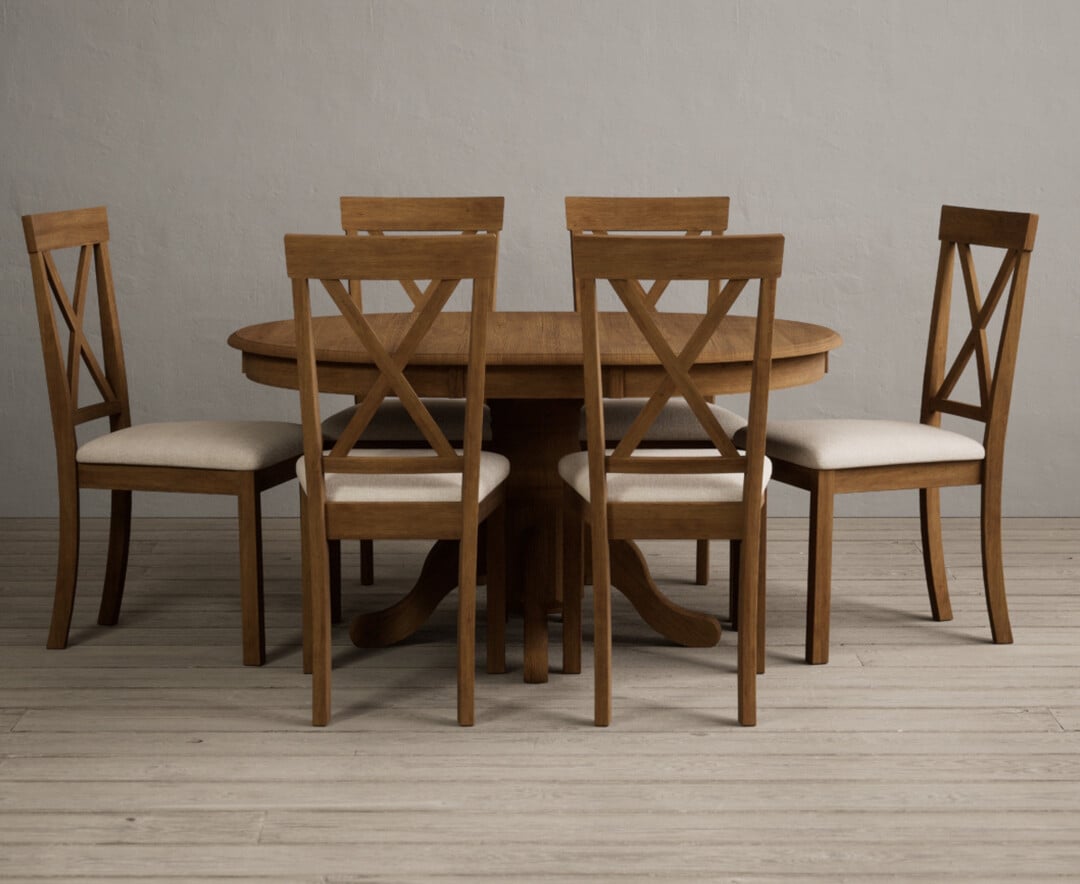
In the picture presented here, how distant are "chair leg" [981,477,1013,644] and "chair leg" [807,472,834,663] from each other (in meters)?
0.42

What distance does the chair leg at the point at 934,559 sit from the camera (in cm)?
350

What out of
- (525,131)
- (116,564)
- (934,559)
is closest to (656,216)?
(525,131)

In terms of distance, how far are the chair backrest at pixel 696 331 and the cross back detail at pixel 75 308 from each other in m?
1.29

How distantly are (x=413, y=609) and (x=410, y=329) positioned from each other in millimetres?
872

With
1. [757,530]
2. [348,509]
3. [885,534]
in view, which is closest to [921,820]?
[757,530]

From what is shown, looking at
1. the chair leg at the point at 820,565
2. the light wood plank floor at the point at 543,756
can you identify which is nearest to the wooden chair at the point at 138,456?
the light wood plank floor at the point at 543,756

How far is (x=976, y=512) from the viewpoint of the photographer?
4770 mm

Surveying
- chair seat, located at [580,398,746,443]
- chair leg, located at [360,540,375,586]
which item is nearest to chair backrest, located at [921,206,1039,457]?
chair seat, located at [580,398,746,443]

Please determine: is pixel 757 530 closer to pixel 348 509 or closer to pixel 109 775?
pixel 348 509

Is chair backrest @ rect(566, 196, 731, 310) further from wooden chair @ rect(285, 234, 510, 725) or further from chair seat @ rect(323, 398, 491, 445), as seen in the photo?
wooden chair @ rect(285, 234, 510, 725)

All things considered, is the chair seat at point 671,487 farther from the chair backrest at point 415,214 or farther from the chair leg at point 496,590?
the chair backrest at point 415,214

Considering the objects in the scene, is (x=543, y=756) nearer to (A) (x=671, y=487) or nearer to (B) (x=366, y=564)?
(A) (x=671, y=487)

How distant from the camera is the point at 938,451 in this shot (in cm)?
320

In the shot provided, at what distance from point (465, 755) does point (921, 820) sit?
2.68ft
